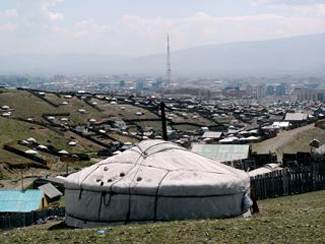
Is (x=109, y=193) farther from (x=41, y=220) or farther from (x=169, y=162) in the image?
(x=41, y=220)

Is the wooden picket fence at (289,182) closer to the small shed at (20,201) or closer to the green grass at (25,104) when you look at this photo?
the small shed at (20,201)

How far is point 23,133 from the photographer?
240 ft

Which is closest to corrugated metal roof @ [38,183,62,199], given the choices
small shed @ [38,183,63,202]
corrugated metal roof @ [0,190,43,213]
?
small shed @ [38,183,63,202]

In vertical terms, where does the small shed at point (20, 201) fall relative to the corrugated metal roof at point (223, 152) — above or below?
below

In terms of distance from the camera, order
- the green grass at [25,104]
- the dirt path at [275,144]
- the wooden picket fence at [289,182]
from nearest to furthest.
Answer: the wooden picket fence at [289,182] < the dirt path at [275,144] < the green grass at [25,104]

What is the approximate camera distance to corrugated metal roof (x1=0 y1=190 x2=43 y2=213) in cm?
2714

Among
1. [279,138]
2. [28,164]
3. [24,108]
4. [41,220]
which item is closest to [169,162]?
[41,220]

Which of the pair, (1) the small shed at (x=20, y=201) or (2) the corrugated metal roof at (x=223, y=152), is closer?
(1) the small shed at (x=20, y=201)

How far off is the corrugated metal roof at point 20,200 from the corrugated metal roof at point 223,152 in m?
10.1

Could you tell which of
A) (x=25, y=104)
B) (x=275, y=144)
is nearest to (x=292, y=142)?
(x=275, y=144)

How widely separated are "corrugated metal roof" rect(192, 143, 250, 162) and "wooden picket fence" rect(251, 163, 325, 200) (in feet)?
33.1

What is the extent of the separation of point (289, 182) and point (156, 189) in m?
8.70

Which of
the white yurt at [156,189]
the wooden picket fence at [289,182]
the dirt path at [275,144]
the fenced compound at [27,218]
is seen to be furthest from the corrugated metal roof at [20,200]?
the dirt path at [275,144]

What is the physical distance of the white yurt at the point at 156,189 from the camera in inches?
639
